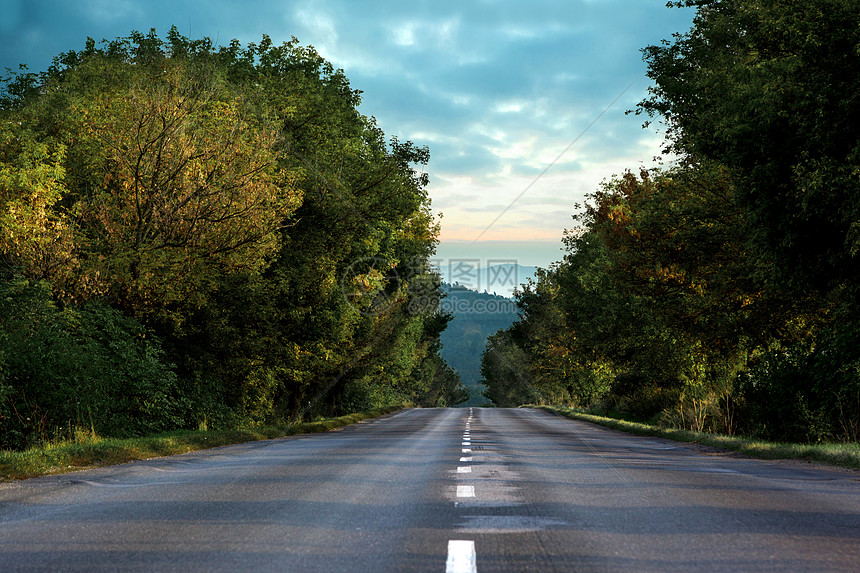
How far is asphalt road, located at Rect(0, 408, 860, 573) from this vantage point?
5.41 m

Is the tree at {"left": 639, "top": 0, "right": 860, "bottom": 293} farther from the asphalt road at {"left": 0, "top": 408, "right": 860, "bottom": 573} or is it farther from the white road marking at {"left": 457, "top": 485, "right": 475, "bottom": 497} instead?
the white road marking at {"left": 457, "top": 485, "right": 475, "bottom": 497}

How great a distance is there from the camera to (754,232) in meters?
17.8

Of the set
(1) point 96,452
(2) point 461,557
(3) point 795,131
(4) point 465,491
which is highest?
(3) point 795,131

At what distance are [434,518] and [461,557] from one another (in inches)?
68.4

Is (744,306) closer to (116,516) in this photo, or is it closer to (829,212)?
(829,212)

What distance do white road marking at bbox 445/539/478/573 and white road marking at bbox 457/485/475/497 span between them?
2.73 meters

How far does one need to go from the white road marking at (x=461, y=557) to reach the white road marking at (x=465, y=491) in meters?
2.73

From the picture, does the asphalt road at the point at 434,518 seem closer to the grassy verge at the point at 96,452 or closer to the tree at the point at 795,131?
the grassy verge at the point at 96,452

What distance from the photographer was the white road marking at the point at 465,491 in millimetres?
8769

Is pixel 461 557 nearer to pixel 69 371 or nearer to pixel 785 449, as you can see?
pixel 785 449

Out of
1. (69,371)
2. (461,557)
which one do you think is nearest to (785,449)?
(461,557)

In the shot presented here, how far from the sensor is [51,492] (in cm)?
904

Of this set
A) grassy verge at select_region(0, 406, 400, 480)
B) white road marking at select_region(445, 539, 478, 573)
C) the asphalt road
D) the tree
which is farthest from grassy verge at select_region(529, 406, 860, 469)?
grassy verge at select_region(0, 406, 400, 480)

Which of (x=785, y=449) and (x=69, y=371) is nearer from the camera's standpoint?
(x=785, y=449)
